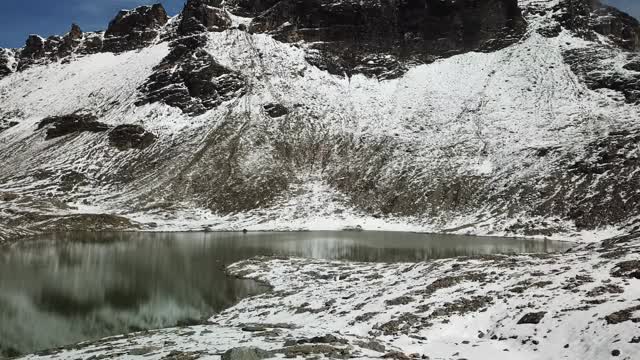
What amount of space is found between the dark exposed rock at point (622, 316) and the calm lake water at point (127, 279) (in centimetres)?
2414

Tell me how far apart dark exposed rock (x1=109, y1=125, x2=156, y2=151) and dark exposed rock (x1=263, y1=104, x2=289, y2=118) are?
113 feet

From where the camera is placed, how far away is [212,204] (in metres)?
130

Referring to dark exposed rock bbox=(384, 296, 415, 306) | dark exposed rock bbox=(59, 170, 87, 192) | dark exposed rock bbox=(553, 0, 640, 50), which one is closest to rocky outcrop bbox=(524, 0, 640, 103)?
dark exposed rock bbox=(553, 0, 640, 50)

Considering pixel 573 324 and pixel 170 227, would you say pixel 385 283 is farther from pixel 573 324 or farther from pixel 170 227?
pixel 170 227

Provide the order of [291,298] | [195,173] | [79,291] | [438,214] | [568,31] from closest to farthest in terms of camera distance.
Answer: [291,298] → [79,291] → [438,214] → [195,173] → [568,31]

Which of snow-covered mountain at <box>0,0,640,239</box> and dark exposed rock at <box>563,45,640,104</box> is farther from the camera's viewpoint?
dark exposed rock at <box>563,45,640,104</box>

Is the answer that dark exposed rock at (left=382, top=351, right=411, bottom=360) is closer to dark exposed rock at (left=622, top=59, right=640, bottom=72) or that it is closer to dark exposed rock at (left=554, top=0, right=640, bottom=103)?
dark exposed rock at (left=554, top=0, right=640, bottom=103)

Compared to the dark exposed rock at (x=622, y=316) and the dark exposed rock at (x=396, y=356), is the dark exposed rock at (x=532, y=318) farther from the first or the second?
the dark exposed rock at (x=396, y=356)

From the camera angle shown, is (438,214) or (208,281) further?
(438,214)

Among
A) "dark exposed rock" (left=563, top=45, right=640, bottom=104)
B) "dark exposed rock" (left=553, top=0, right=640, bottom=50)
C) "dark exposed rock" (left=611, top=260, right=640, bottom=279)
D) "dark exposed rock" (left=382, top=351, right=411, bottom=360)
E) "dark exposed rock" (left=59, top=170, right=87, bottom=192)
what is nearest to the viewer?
"dark exposed rock" (left=382, top=351, right=411, bottom=360)

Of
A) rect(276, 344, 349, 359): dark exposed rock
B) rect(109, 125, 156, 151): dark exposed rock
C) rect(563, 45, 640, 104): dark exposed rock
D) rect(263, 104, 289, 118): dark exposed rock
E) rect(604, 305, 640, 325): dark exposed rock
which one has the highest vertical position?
rect(563, 45, 640, 104): dark exposed rock

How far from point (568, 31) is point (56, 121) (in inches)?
6625

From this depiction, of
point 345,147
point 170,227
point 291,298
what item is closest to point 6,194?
point 170,227

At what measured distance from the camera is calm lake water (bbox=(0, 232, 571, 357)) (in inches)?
1329
